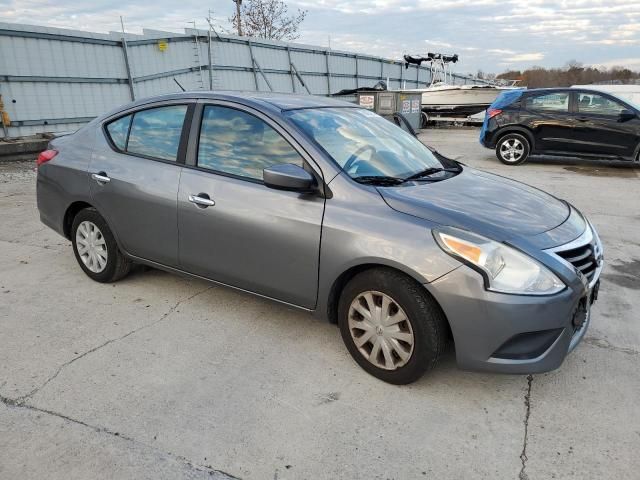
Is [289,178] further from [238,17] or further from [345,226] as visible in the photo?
[238,17]

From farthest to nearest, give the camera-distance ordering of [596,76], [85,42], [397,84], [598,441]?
Result: [596,76] < [397,84] < [85,42] < [598,441]

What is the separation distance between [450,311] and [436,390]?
1.86 ft

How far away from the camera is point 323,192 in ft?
9.62

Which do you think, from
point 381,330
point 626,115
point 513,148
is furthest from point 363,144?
point 626,115

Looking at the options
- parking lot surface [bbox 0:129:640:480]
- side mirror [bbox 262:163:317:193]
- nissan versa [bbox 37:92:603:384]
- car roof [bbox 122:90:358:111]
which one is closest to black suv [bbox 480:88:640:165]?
parking lot surface [bbox 0:129:640:480]

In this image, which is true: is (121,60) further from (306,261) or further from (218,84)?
(306,261)

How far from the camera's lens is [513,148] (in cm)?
1086

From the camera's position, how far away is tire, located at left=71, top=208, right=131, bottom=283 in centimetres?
408

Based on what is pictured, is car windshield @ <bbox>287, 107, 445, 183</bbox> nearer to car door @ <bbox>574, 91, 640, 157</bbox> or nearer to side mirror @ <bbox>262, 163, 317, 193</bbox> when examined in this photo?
side mirror @ <bbox>262, 163, 317, 193</bbox>

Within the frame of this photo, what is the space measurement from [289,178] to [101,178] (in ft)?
6.09

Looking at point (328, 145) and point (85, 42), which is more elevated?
point (85, 42)

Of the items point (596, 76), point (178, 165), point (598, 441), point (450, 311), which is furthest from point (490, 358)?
point (596, 76)

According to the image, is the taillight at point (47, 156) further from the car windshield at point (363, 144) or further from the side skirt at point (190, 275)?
the car windshield at point (363, 144)

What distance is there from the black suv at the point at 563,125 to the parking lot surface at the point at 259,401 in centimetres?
698
